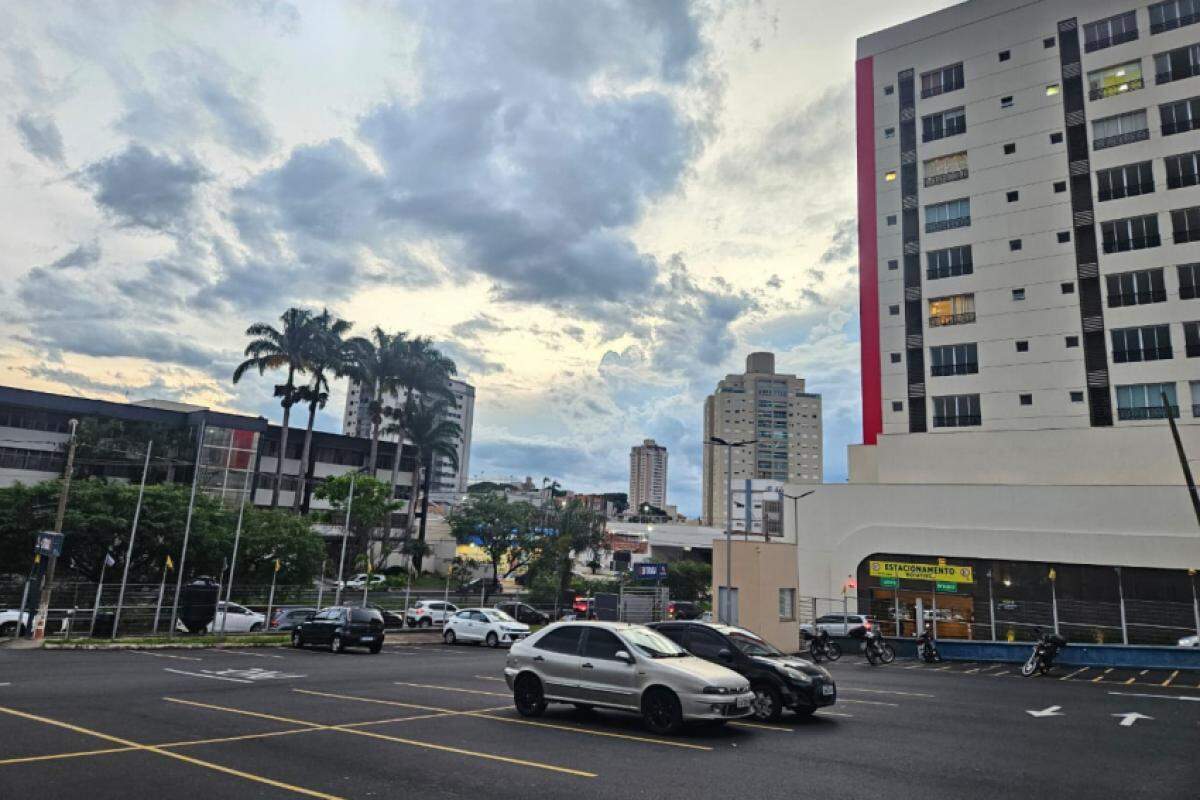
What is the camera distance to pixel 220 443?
204 feet

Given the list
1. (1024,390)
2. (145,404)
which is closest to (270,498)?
(145,404)

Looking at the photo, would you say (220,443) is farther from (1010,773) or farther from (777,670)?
(1010,773)

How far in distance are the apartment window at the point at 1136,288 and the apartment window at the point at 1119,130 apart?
8.20 metres

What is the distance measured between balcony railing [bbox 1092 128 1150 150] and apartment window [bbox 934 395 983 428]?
1681 cm

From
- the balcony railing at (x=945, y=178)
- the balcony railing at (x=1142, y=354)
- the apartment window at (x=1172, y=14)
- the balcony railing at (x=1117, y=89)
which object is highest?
the apartment window at (x=1172, y=14)

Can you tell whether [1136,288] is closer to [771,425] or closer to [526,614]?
[526,614]

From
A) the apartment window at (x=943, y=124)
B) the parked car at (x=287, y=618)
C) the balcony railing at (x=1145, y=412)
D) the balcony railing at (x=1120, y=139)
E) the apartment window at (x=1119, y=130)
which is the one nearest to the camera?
the parked car at (x=287, y=618)

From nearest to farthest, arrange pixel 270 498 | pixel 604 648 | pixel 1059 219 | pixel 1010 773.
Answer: pixel 1010 773 < pixel 604 648 < pixel 1059 219 < pixel 270 498

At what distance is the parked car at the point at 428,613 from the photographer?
3694cm

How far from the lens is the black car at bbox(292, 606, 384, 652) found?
24.8 metres

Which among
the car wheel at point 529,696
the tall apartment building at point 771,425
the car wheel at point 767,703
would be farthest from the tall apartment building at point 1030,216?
the tall apartment building at point 771,425

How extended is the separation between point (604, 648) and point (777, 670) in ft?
11.4

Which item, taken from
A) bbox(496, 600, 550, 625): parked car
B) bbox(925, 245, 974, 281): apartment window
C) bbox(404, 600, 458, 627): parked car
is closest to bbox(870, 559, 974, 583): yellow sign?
bbox(925, 245, 974, 281): apartment window

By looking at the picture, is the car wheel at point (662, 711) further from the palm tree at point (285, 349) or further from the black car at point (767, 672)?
the palm tree at point (285, 349)
